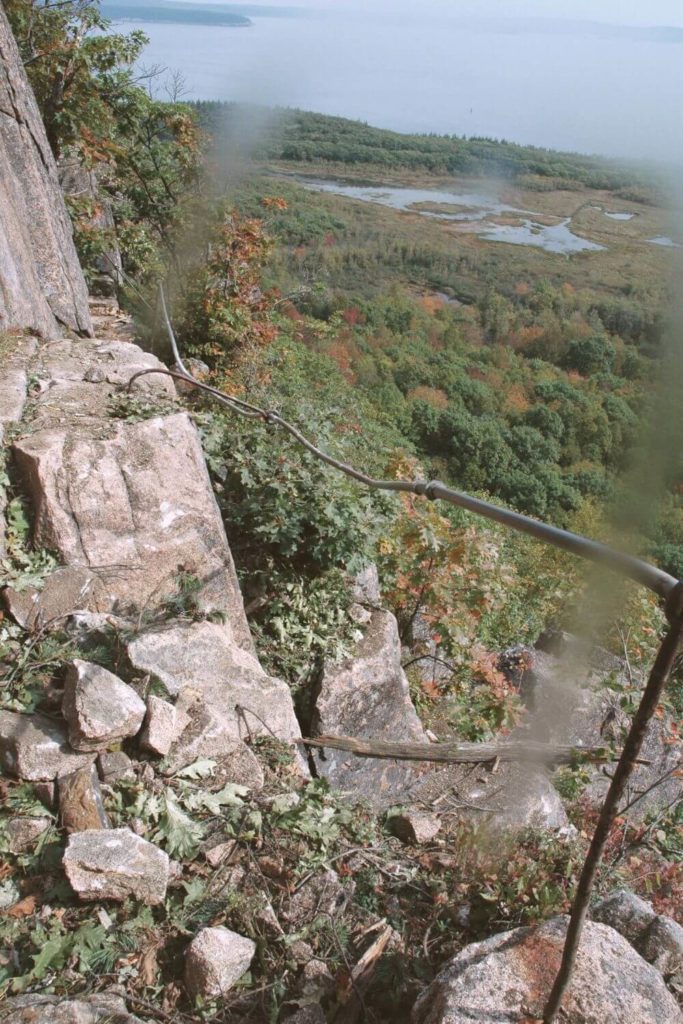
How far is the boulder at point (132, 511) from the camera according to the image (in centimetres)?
381

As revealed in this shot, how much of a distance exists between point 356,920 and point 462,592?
352 cm

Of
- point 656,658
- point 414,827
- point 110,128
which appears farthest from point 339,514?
point 110,128

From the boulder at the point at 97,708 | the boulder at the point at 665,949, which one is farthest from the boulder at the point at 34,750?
the boulder at the point at 665,949

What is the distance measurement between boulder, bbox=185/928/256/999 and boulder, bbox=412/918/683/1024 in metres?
0.63

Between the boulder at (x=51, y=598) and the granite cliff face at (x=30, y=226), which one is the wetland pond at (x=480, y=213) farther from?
the granite cliff face at (x=30, y=226)

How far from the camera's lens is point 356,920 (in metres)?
2.83

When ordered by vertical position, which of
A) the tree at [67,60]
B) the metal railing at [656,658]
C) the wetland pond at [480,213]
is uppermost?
the tree at [67,60]

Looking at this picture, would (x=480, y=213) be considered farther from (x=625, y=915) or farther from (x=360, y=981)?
(x=360, y=981)

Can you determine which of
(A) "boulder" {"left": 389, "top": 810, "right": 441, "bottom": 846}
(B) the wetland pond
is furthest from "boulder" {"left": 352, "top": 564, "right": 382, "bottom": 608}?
(B) the wetland pond

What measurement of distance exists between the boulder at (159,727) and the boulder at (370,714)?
117cm

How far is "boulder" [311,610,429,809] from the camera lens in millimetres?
4152

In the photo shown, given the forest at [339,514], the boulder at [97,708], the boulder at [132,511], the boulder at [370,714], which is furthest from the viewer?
the boulder at [370,714]

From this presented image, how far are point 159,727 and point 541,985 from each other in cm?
172

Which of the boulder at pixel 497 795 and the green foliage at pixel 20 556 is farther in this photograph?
the boulder at pixel 497 795
